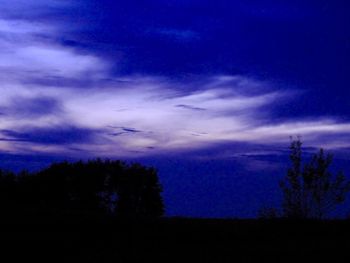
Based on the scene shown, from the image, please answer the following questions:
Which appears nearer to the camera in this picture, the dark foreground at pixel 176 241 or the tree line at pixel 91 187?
the dark foreground at pixel 176 241

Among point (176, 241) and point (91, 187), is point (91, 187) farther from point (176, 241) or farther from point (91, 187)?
point (176, 241)

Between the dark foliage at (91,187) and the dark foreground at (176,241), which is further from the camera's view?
the dark foliage at (91,187)

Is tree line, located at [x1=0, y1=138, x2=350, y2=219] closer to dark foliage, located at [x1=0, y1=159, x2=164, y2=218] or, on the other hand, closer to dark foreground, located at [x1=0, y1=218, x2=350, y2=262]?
dark foliage, located at [x1=0, y1=159, x2=164, y2=218]

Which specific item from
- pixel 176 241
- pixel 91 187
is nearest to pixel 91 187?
pixel 91 187

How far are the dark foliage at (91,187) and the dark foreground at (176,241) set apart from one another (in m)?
27.9

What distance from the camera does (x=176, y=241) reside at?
20406 mm

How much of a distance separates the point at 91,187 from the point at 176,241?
33244mm

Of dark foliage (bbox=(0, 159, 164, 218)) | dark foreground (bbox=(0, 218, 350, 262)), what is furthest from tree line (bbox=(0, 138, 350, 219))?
dark foreground (bbox=(0, 218, 350, 262))

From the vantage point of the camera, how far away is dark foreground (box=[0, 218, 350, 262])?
16.8m

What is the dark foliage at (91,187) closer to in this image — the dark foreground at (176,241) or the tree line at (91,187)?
the tree line at (91,187)

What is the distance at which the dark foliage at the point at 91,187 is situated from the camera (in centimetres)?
5134

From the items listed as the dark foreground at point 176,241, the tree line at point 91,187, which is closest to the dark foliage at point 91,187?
the tree line at point 91,187

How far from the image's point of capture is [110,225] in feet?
73.5

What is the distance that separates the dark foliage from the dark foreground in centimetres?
2795
